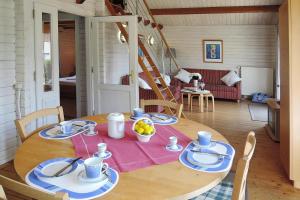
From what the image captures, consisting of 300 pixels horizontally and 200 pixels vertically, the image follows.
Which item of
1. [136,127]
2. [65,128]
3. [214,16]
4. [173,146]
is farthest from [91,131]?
[214,16]

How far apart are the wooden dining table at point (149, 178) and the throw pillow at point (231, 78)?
7.01 metres

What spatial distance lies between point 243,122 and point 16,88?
427cm

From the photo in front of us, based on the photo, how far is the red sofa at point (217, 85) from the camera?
7995mm

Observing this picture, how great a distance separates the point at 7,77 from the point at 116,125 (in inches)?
83.8

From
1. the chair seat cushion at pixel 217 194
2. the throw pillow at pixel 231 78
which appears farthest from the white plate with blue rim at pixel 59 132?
the throw pillow at pixel 231 78

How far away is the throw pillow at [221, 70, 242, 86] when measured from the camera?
26.6ft

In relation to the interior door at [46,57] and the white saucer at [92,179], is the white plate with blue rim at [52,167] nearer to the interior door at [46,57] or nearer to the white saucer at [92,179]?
the white saucer at [92,179]

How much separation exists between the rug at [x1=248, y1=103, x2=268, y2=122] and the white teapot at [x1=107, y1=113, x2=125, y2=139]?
4701 millimetres

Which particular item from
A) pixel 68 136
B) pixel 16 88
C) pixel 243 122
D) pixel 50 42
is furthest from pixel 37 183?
pixel 243 122

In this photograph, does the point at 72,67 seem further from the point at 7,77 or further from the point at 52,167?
the point at 52,167

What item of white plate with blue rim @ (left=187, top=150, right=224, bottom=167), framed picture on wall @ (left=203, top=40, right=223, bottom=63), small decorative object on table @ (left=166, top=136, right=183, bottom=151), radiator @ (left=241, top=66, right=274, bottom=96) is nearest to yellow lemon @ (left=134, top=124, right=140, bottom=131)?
small decorative object on table @ (left=166, top=136, right=183, bottom=151)

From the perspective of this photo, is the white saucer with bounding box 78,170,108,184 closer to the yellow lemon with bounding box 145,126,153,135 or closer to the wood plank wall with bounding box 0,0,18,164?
the yellow lemon with bounding box 145,126,153,135

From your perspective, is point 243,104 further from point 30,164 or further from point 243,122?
point 30,164

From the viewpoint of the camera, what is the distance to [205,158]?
157 cm
